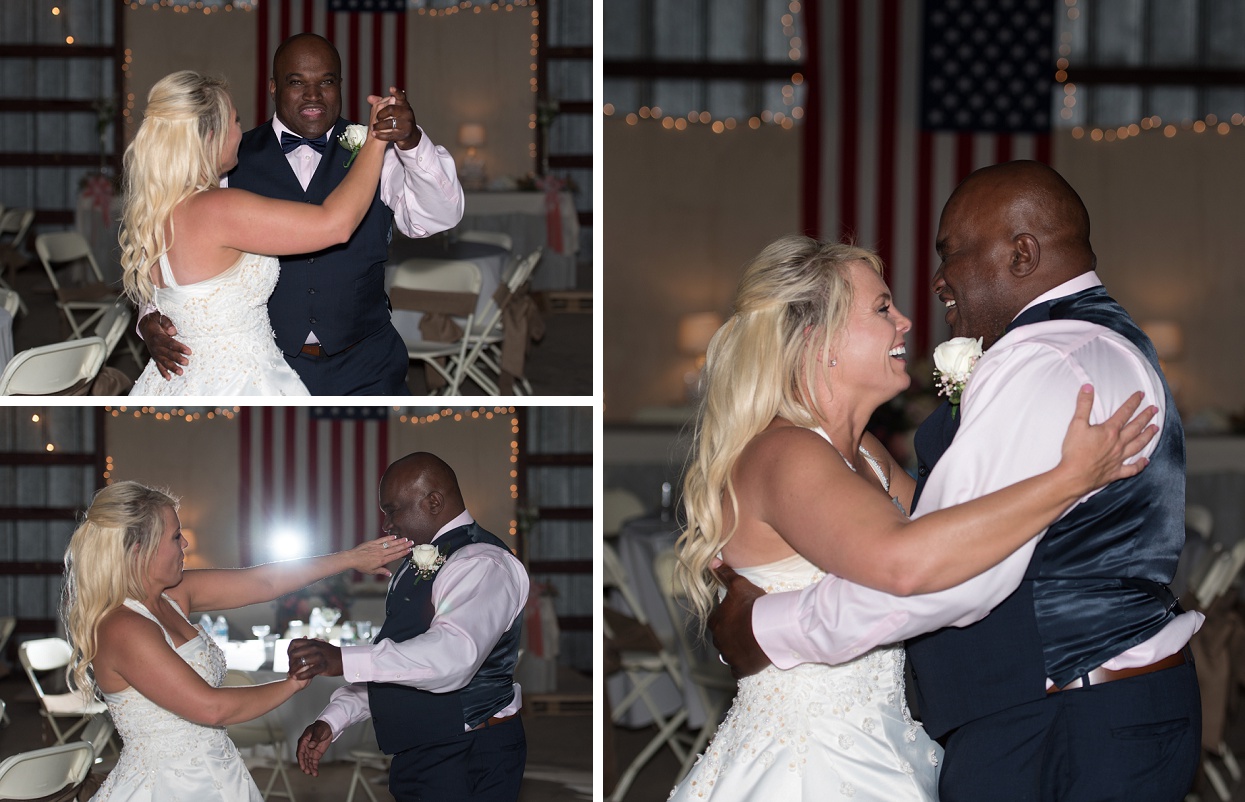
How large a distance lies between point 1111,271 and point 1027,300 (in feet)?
31.5

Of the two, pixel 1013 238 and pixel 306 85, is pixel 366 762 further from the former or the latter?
pixel 1013 238

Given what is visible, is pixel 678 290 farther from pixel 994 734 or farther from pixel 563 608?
pixel 994 734

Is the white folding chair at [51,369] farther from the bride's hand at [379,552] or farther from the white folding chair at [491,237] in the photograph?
the white folding chair at [491,237]

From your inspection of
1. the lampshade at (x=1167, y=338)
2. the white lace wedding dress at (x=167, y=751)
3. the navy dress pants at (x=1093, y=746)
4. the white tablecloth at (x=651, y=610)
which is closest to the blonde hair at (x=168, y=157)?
the white lace wedding dress at (x=167, y=751)

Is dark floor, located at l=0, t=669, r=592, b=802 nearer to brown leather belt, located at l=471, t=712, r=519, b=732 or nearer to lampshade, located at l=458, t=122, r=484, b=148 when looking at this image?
brown leather belt, located at l=471, t=712, r=519, b=732

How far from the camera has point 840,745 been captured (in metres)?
2.30

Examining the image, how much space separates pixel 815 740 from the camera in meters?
2.31

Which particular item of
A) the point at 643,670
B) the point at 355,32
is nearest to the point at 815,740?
the point at 643,670

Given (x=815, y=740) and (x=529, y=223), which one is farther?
(x=529, y=223)

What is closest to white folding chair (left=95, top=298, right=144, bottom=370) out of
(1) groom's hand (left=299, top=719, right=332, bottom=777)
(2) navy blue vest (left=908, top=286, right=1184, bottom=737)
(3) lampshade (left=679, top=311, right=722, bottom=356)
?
(1) groom's hand (left=299, top=719, right=332, bottom=777)

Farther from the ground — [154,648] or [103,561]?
[103,561]

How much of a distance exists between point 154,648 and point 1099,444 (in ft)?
5.80

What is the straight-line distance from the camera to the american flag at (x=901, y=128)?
1033cm

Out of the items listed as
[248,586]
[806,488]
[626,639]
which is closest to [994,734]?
[806,488]
